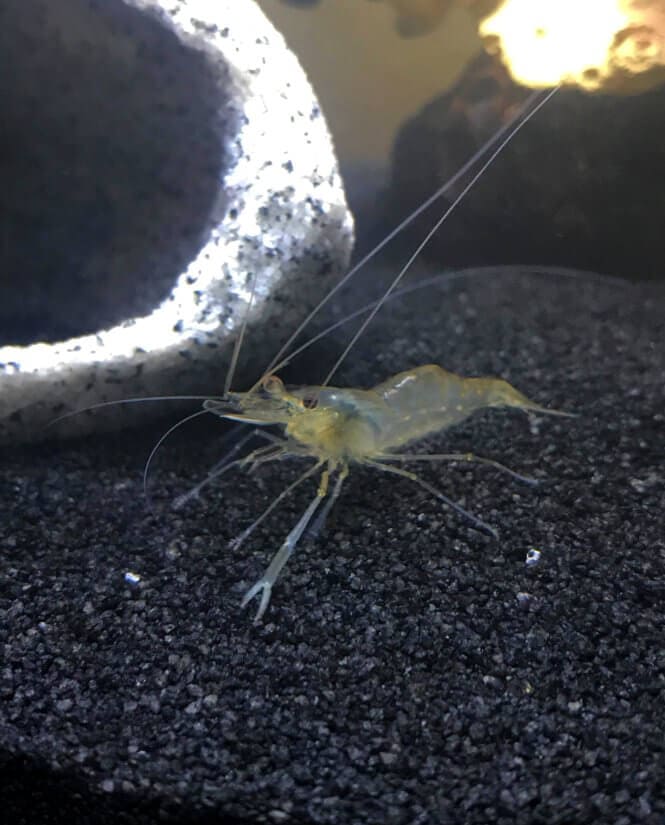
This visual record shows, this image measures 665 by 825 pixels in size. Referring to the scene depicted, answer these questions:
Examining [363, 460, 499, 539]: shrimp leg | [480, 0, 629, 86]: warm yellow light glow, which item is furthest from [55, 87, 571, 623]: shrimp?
[480, 0, 629, 86]: warm yellow light glow

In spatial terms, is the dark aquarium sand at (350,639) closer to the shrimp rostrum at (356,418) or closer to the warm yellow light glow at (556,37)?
the shrimp rostrum at (356,418)

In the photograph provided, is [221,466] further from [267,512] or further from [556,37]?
[556,37]

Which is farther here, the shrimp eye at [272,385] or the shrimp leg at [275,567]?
the shrimp eye at [272,385]

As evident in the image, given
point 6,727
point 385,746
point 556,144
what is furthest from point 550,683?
point 556,144

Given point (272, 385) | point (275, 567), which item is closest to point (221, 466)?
point (272, 385)

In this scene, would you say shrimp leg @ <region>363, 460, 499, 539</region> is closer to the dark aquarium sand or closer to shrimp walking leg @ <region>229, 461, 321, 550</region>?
the dark aquarium sand

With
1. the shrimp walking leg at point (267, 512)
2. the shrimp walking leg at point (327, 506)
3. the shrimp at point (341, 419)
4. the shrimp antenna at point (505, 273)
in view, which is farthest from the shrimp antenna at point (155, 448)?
the shrimp antenna at point (505, 273)

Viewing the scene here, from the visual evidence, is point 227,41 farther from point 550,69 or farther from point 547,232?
point 547,232
